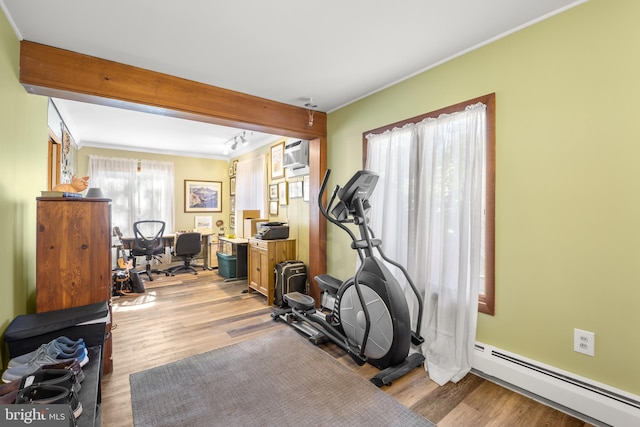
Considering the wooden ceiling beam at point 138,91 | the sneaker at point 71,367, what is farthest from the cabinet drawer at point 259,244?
the sneaker at point 71,367

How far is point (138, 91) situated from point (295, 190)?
7.83 ft

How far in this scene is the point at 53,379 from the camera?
4.23ft

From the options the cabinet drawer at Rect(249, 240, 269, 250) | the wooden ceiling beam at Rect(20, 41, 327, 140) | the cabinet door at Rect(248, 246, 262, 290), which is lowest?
the cabinet door at Rect(248, 246, 262, 290)

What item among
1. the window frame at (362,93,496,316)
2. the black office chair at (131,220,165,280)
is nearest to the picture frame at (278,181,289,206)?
the black office chair at (131,220,165,280)

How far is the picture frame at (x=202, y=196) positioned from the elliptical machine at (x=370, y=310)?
5.04 m

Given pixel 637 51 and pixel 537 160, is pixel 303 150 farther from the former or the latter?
pixel 637 51

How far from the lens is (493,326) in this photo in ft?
6.98

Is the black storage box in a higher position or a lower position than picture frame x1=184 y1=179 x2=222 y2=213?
lower

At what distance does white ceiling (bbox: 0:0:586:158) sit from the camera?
1778mm

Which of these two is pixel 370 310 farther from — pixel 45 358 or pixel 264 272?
pixel 264 272

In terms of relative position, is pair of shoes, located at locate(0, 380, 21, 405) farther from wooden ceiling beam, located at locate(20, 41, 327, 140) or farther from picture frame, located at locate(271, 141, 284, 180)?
picture frame, located at locate(271, 141, 284, 180)

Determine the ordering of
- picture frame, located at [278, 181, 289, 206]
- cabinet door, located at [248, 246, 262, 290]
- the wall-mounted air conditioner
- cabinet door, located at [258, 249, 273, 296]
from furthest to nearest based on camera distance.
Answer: picture frame, located at [278, 181, 289, 206], cabinet door, located at [248, 246, 262, 290], the wall-mounted air conditioner, cabinet door, located at [258, 249, 273, 296]

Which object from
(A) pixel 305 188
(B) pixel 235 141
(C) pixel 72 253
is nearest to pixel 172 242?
(B) pixel 235 141

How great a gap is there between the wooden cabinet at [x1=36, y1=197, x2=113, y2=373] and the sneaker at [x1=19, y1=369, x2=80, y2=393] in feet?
3.03
